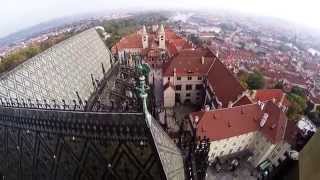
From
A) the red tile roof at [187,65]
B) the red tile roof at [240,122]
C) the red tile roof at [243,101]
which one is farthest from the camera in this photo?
the red tile roof at [187,65]

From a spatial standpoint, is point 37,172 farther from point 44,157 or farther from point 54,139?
point 54,139

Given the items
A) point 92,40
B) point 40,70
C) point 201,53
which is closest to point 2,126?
point 40,70

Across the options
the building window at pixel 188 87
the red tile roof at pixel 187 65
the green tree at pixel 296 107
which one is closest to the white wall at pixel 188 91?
the building window at pixel 188 87

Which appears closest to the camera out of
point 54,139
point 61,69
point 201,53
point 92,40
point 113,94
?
point 54,139

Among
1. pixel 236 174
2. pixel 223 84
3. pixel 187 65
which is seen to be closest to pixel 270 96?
pixel 223 84

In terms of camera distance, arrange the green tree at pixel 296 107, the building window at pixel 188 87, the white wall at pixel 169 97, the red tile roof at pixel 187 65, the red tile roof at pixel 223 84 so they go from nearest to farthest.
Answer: the red tile roof at pixel 223 84 < the green tree at pixel 296 107 < the white wall at pixel 169 97 < the red tile roof at pixel 187 65 < the building window at pixel 188 87

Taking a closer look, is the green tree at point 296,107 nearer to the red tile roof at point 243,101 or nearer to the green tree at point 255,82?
the green tree at point 255,82
